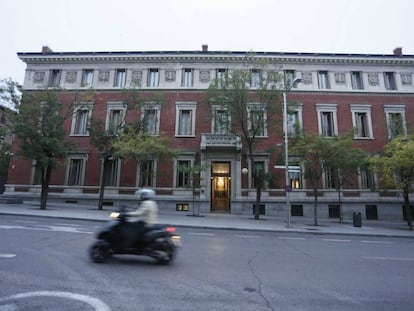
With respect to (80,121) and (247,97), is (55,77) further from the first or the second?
(247,97)

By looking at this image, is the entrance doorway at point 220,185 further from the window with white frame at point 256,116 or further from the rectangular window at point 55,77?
the rectangular window at point 55,77

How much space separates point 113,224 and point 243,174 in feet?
57.6

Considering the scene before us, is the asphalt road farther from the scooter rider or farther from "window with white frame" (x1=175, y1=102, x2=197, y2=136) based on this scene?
"window with white frame" (x1=175, y1=102, x2=197, y2=136)

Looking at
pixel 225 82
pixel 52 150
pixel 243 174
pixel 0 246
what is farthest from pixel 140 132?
pixel 0 246

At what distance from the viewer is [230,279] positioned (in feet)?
17.4

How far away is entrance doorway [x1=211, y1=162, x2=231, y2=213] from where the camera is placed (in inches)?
916

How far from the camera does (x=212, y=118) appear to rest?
2227 cm

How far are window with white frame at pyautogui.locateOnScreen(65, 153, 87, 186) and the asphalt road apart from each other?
1642 centimetres

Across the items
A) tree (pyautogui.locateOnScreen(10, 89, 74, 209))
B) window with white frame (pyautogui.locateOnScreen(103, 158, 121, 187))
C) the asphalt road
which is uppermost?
tree (pyautogui.locateOnScreen(10, 89, 74, 209))

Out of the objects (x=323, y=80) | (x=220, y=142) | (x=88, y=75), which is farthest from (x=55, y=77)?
(x=323, y=80)

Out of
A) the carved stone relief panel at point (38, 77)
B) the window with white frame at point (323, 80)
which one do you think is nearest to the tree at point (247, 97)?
the window with white frame at point (323, 80)

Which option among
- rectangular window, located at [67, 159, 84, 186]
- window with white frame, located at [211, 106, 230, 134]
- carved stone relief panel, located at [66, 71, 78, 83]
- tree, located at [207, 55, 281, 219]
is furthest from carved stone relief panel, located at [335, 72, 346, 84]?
carved stone relief panel, located at [66, 71, 78, 83]

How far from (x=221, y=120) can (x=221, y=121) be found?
4.9 inches

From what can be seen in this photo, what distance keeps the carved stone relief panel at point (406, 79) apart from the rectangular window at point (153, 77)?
84.1ft
